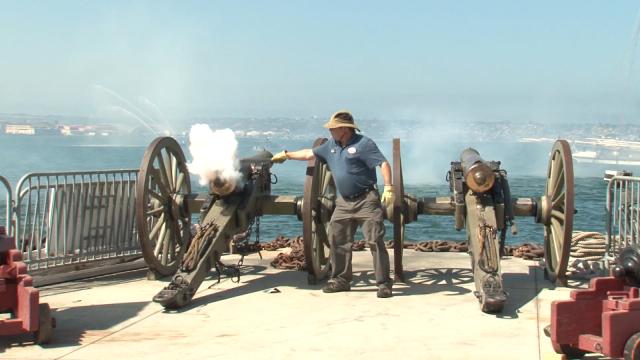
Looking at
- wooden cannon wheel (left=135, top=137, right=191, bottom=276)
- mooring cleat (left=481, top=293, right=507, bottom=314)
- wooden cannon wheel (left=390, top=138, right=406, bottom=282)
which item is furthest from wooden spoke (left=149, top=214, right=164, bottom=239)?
mooring cleat (left=481, top=293, right=507, bottom=314)

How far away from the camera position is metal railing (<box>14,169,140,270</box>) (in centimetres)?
920

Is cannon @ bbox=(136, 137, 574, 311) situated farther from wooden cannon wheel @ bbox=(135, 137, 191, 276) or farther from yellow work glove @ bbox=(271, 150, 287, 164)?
yellow work glove @ bbox=(271, 150, 287, 164)

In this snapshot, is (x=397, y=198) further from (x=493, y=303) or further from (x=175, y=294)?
(x=175, y=294)

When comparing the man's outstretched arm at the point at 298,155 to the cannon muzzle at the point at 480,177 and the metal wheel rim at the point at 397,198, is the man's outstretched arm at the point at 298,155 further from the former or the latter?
the cannon muzzle at the point at 480,177

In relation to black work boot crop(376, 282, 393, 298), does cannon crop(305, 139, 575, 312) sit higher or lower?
higher

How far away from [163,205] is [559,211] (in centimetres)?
458

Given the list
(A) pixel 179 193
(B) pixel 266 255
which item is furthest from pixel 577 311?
(B) pixel 266 255

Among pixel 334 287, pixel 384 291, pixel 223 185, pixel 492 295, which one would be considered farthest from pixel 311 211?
pixel 492 295

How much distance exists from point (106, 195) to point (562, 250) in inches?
210

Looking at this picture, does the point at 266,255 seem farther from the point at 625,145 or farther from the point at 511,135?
the point at 511,135

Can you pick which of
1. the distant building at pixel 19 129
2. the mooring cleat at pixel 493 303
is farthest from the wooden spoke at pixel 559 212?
the distant building at pixel 19 129

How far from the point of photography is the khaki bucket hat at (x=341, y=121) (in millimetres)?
8547

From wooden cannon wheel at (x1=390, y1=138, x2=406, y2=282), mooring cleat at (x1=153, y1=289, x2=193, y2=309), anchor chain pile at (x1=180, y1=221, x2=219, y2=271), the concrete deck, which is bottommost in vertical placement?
the concrete deck

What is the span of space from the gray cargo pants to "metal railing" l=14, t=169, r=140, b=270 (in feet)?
9.78
